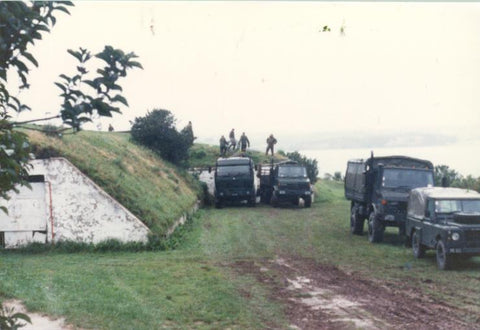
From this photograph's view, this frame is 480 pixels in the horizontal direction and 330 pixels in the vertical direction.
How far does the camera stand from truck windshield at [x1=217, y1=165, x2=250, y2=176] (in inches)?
1314

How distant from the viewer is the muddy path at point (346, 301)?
31.9 feet

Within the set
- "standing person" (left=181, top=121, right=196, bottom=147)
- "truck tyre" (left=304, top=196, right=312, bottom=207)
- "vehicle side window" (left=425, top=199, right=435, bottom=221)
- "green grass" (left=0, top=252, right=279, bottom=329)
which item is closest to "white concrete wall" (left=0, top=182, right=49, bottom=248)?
"green grass" (left=0, top=252, right=279, bottom=329)

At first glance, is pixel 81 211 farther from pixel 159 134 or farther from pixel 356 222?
pixel 159 134

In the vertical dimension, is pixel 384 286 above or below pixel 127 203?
below

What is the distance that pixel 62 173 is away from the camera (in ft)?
64.8

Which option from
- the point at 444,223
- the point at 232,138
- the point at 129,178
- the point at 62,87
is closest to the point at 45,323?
the point at 62,87

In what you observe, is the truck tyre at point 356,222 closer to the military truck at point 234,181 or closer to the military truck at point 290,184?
the military truck at point 290,184

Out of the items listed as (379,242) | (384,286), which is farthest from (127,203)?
(384,286)

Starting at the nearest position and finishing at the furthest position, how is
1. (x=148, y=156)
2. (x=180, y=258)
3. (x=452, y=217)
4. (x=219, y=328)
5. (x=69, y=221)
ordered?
1. (x=219, y=328)
2. (x=452, y=217)
3. (x=180, y=258)
4. (x=69, y=221)
5. (x=148, y=156)

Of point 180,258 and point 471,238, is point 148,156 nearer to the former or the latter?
point 180,258

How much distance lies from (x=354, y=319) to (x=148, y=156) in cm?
2576

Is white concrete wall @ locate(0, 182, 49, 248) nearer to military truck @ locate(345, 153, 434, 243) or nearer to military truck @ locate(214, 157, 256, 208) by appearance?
military truck @ locate(345, 153, 434, 243)

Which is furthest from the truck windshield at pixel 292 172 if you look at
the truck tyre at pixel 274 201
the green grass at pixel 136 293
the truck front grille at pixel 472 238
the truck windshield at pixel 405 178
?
the truck front grille at pixel 472 238

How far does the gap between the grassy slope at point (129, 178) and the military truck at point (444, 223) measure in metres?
8.35
